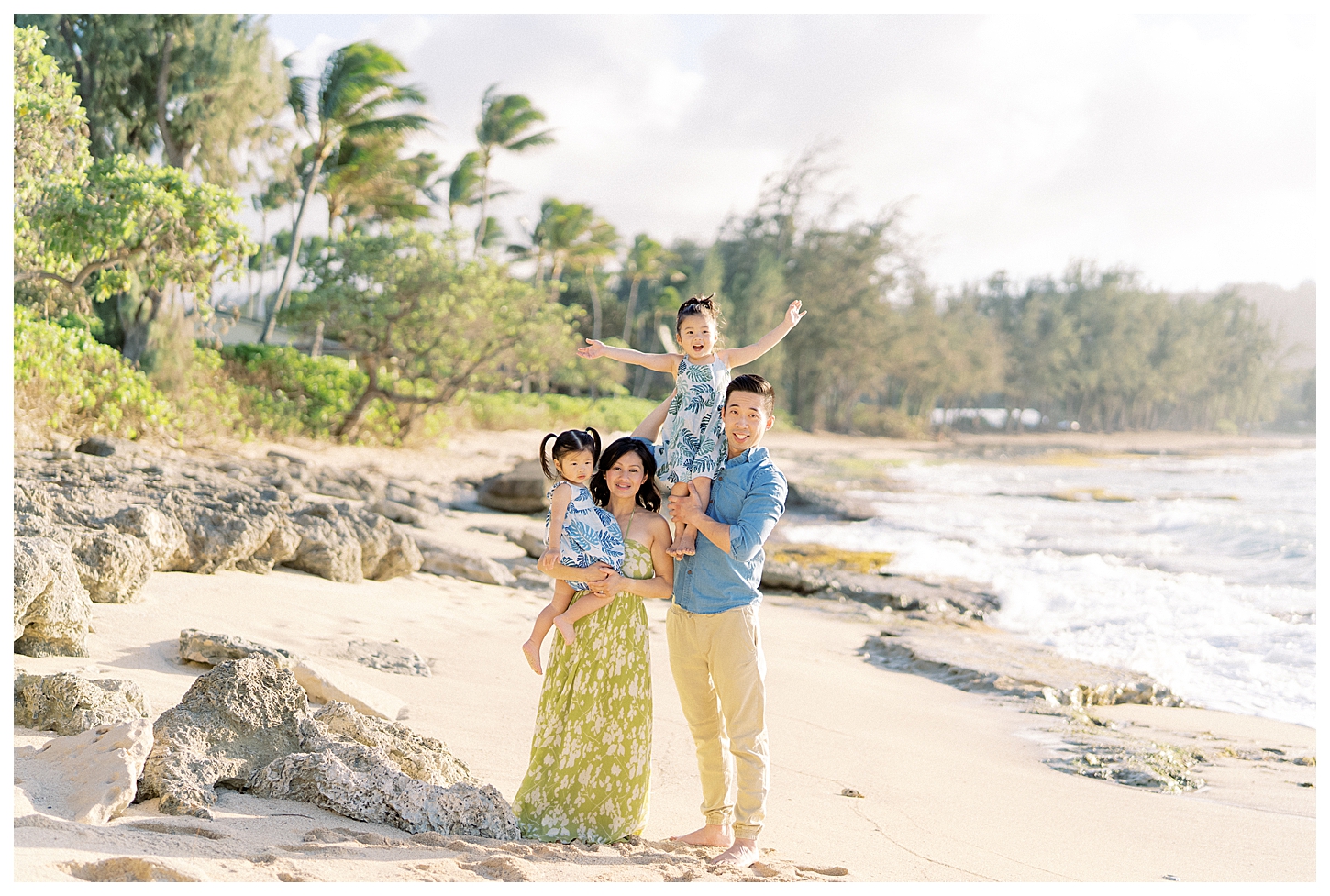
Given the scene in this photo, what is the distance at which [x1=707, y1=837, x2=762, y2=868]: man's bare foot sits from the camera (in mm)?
3020

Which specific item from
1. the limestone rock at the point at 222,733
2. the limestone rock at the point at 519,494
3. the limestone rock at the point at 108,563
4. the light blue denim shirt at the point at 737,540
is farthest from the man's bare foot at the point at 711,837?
the limestone rock at the point at 519,494

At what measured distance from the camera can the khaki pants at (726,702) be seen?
3156mm

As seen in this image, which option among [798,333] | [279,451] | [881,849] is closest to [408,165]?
[279,451]

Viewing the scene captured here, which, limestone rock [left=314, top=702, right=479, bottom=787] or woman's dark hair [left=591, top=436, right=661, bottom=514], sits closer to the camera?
woman's dark hair [left=591, top=436, right=661, bottom=514]

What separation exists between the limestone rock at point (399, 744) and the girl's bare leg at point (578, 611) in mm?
723

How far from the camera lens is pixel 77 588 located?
13.3 ft

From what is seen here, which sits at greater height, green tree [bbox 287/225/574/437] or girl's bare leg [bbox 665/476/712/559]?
green tree [bbox 287/225/574/437]

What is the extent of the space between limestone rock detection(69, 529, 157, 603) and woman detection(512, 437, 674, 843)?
284cm

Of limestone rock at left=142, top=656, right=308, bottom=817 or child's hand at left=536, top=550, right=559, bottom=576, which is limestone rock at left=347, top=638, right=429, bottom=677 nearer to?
limestone rock at left=142, top=656, right=308, bottom=817

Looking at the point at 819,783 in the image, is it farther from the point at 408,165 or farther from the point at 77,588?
the point at 408,165

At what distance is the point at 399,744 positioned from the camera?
3436mm

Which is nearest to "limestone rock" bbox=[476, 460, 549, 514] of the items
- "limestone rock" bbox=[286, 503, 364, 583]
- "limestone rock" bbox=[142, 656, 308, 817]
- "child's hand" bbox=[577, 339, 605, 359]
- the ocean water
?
the ocean water

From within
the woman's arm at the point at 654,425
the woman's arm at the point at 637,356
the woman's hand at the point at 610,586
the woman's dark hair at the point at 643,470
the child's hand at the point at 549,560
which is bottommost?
the woman's hand at the point at 610,586

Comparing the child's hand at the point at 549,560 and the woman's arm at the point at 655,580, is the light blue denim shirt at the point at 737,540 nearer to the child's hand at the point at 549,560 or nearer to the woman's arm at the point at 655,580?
the woman's arm at the point at 655,580
